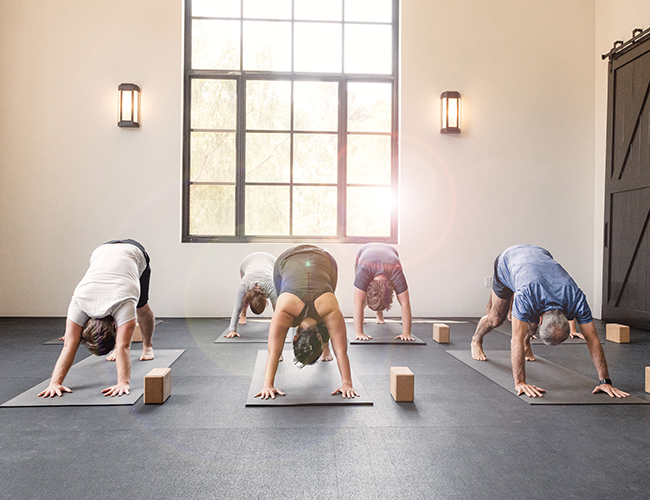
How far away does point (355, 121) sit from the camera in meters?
5.50

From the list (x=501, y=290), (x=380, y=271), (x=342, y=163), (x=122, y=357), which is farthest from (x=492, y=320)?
(x=342, y=163)

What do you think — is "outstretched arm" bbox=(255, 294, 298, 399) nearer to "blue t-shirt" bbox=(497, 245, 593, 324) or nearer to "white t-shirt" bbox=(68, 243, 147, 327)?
"white t-shirt" bbox=(68, 243, 147, 327)

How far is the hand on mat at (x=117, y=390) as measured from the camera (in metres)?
2.40

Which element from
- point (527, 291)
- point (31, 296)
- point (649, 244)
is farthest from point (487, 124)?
point (31, 296)

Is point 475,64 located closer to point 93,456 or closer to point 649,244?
point 649,244

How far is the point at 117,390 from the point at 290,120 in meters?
3.86

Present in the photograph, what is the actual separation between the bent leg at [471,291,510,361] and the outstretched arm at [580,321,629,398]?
26.6 inches

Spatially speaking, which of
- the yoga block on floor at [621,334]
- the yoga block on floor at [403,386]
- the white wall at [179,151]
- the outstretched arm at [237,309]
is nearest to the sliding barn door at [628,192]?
the white wall at [179,151]

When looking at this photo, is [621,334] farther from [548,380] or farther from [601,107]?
[601,107]

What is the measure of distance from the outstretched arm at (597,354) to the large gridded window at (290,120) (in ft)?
10.4

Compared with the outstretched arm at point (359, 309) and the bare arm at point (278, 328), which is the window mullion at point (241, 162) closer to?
the outstretched arm at point (359, 309)

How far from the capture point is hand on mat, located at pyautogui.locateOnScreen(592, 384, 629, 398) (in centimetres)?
242

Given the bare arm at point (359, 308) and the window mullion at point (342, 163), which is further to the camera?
the window mullion at point (342, 163)

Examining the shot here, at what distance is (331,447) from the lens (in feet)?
6.00
